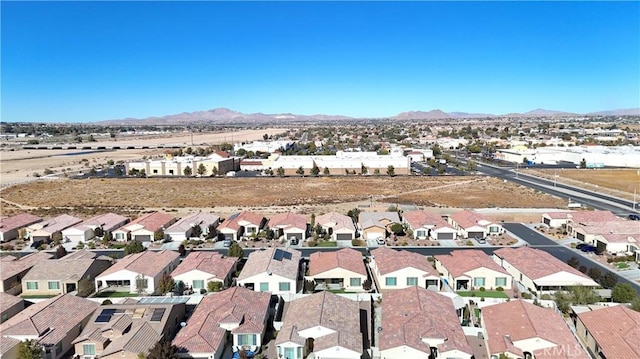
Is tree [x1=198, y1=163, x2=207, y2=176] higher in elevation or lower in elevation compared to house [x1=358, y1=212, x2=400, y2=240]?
higher

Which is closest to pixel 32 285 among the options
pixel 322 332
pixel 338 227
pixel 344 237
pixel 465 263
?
pixel 322 332

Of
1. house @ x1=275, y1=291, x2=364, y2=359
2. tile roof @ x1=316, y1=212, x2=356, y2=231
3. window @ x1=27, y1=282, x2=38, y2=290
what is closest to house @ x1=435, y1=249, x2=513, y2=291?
house @ x1=275, y1=291, x2=364, y2=359

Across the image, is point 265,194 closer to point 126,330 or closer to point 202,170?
point 202,170

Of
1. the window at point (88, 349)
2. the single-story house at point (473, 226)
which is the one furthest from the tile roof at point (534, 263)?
the window at point (88, 349)

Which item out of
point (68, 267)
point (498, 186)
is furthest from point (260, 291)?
point (498, 186)

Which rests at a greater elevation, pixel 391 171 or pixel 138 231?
pixel 391 171

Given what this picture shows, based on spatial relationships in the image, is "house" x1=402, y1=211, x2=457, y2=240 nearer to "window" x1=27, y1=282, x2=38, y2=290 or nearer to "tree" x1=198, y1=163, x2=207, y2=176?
"window" x1=27, y1=282, x2=38, y2=290
